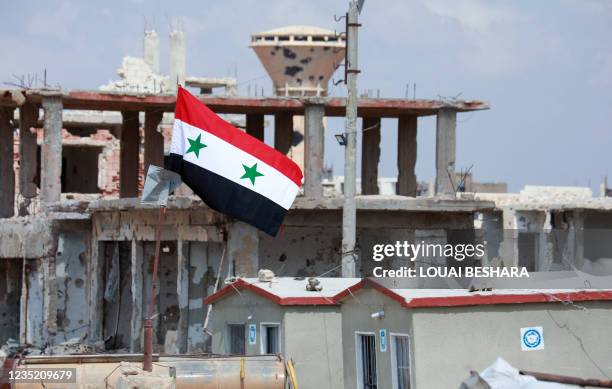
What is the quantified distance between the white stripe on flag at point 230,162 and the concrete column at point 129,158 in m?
13.2

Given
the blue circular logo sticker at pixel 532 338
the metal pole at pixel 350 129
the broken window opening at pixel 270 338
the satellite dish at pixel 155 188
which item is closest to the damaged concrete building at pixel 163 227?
the metal pole at pixel 350 129

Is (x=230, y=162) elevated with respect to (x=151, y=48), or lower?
lower

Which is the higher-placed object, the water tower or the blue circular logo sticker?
the water tower

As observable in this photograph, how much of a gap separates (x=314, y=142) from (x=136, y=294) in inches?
197

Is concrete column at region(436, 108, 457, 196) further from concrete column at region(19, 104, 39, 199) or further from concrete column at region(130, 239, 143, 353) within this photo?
concrete column at region(19, 104, 39, 199)

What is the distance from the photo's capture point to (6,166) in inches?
1328

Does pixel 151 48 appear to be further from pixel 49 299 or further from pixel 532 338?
pixel 532 338

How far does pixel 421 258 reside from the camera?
19953 millimetres

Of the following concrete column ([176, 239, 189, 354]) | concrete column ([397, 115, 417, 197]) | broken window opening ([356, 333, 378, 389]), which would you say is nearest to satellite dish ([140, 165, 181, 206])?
broken window opening ([356, 333, 378, 389])

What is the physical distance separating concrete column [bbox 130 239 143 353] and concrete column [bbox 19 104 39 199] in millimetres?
3436

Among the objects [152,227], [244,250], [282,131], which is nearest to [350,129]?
[244,250]

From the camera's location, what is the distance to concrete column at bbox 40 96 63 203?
101 ft

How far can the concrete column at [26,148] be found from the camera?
32.6 m

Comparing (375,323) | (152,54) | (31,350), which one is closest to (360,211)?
(31,350)
